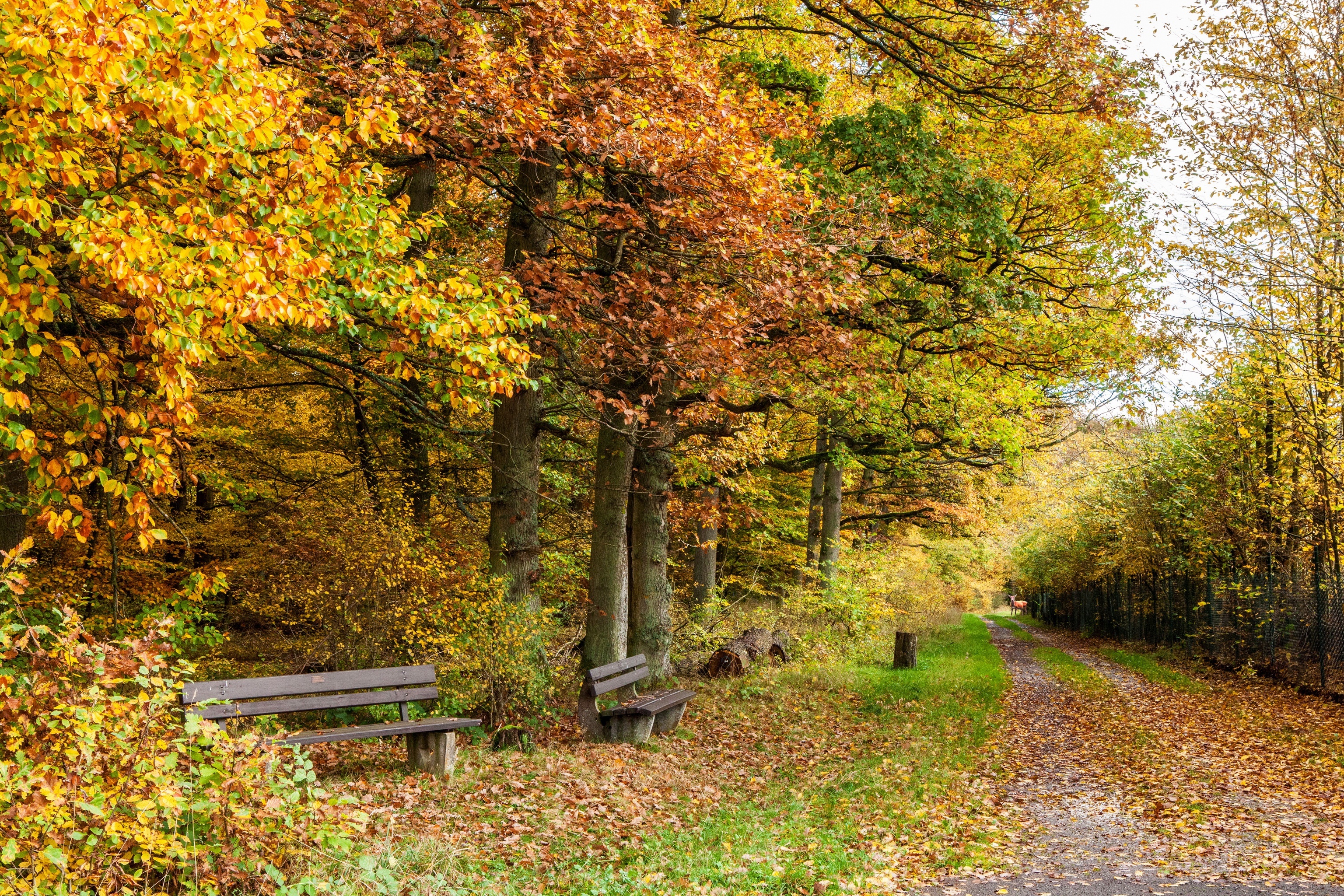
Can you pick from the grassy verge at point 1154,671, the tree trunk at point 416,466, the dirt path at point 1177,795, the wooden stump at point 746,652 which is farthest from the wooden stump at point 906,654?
the tree trunk at point 416,466

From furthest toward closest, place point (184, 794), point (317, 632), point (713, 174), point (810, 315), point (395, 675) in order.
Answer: point (810, 315) < point (317, 632) < point (713, 174) < point (395, 675) < point (184, 794)

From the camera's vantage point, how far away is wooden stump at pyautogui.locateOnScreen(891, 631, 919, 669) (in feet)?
61.2

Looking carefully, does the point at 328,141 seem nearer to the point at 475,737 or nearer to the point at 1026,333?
the point at 475,737

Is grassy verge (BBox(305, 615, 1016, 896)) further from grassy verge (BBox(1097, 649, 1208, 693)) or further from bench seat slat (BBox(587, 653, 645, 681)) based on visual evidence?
grassy verge (BBox(1097, 649, 1208, 693))

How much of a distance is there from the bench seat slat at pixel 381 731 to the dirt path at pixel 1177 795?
13.1 feet

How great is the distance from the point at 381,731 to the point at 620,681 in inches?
134

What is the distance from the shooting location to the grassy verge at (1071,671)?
2042 cm

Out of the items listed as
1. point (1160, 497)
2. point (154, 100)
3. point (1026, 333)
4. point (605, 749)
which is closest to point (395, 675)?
point (605, 749)

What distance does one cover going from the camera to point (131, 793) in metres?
4.23

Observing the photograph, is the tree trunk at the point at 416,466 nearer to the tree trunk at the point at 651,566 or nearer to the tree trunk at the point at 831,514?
the tree trunk at the point at 651,566

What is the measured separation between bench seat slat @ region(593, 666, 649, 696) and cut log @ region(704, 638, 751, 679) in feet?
12.8

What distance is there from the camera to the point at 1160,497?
26.1m

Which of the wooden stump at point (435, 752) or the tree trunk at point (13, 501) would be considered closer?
the wooden stump at point (435, 752)

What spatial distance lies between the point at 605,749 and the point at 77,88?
7092 mm
